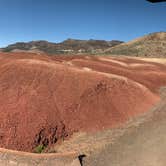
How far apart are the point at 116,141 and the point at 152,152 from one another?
256cm

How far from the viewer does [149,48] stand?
319ft

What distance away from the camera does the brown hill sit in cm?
9044

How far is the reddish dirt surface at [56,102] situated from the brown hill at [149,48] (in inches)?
2691

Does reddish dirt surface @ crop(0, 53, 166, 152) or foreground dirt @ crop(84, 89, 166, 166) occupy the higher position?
reddish dirt surface @ crop(0, 53, 166, 152)

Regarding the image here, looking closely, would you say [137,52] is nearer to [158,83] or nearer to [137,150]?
[158,83]

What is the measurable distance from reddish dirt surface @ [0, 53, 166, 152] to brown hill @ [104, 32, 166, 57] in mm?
68358

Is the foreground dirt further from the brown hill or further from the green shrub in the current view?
the brown hill

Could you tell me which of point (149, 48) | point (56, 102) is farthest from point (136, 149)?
point (149, 48)

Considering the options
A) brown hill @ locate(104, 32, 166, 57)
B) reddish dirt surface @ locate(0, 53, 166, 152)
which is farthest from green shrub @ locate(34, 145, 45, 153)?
brown hill @ locate(104, 32, 166, 57)

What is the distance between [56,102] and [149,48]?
84.9m

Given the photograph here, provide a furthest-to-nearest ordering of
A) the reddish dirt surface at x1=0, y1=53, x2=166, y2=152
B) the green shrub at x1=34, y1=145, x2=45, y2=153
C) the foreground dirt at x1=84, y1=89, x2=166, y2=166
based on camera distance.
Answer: the reddish dirt surface at x1=0, y1=53, x2=166, y2=152
the green shrub at x1=34, y1=145, x2=45, y2=153
the foreground dirt at x1=84, y1=89, x2=166, y2=166

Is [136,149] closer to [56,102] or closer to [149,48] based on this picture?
[56,102]

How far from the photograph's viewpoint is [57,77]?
2058cm

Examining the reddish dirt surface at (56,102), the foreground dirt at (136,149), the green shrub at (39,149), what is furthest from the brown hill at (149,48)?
the green shrub at (39,149)
